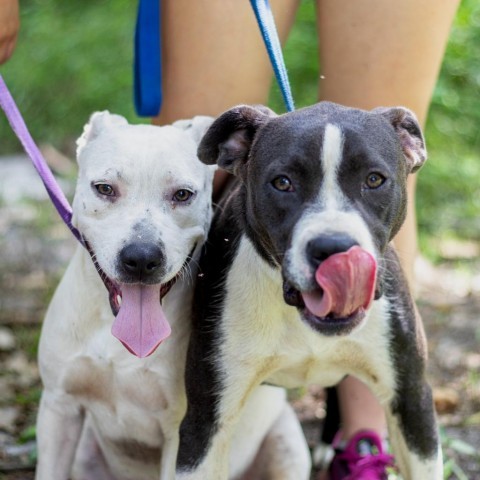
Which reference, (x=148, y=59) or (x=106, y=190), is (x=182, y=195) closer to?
(x=106, y=190)

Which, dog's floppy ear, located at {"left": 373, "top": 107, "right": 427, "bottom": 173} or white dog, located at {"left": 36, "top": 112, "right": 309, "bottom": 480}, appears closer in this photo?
dog's floppy ear, located at {"left": 373, "top": 107, "right": 427, "bottom": 173}

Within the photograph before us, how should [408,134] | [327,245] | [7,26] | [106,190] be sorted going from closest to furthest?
[327,245] < [408,134] < [106,190] < [7,26]

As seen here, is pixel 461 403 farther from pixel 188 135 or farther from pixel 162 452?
pixel 188 135

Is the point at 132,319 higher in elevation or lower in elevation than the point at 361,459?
higher

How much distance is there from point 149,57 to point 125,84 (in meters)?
4.56

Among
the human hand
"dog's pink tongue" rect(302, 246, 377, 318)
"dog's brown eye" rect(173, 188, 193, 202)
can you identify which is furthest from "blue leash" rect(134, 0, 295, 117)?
"dog's pink tongue" rect(302, 246, 377, 318)

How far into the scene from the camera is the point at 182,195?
3592 millimetres

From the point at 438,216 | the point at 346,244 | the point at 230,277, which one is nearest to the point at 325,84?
the point at 230,277

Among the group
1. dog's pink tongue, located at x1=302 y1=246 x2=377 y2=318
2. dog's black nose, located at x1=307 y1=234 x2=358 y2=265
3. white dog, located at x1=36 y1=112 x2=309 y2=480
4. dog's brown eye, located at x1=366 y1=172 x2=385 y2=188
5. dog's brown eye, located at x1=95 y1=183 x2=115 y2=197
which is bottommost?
white dog, located at x1=36 y1=112 x2=309 y2=480

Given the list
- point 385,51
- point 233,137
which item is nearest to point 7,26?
point 233,137

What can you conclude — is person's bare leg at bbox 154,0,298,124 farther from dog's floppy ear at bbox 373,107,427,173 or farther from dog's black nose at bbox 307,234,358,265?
dog's black nose at bbox 307,234,358,265

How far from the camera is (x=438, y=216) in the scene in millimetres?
7371

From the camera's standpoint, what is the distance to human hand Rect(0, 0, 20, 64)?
3.82 metres

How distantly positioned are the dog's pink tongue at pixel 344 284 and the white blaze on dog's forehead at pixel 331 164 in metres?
0.19
